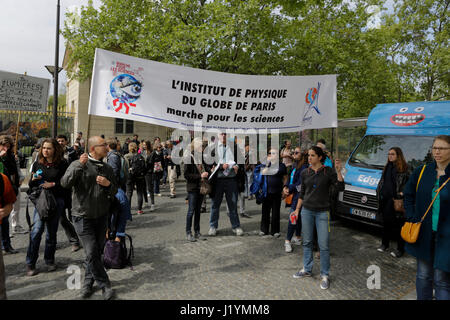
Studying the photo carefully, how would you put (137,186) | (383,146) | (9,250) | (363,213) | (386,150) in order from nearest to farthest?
(9,250) → (363,213) → (386,150) → (383,146) → (137,186)

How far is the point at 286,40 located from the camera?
17.0 metres

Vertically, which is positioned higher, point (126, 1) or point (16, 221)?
point (126, 1)

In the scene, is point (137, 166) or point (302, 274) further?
point (137, 166)

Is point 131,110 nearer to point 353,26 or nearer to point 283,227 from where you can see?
point 283,227

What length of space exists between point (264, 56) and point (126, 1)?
26.8 ft

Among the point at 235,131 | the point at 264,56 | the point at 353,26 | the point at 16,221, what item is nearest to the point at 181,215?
the point at 16,221

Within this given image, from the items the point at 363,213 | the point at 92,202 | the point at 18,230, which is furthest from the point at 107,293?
the point at 363,213

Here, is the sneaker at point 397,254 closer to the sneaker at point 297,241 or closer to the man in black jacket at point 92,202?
the sneaker at point 297,241

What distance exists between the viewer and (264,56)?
15.7 meters

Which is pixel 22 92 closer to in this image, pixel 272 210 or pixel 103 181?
pixel 103 181

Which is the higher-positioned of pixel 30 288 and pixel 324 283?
pixel 324 283

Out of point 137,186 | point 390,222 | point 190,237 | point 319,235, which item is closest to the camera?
point 319,235

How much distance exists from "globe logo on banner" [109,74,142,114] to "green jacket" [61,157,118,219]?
803 millimetres

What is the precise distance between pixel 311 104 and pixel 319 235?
218cm
